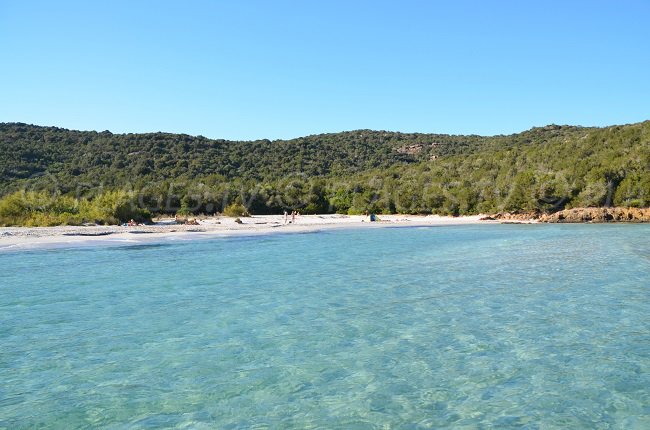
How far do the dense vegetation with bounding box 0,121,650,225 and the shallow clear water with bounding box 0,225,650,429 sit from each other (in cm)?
2592

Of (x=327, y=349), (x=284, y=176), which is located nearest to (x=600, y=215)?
(x=327, y=349)

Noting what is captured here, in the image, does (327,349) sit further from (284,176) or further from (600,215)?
(284,176)

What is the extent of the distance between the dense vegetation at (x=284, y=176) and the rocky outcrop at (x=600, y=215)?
5.87 feet

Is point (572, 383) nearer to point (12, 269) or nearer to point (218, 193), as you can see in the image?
point (12, 269)

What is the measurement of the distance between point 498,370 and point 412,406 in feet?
5.58

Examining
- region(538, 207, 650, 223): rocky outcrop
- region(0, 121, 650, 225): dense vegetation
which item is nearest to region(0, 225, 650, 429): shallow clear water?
region(0, 121, 650, 225): dense vegetation

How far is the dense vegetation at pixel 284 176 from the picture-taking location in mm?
44875

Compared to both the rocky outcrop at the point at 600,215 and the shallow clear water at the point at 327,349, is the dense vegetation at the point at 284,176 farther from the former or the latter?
the shallow clear water at the point at 327,349

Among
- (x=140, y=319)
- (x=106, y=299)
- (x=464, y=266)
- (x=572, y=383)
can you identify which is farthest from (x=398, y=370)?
(x=464, y=266)

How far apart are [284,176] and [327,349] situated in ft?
227

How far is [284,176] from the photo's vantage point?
249 feet

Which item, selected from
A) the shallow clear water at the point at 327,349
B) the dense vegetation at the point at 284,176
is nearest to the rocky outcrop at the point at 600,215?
the dense vegetation at the point at 284,176

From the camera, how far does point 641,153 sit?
47406 mm

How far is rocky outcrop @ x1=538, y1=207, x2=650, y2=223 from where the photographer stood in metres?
42.5
